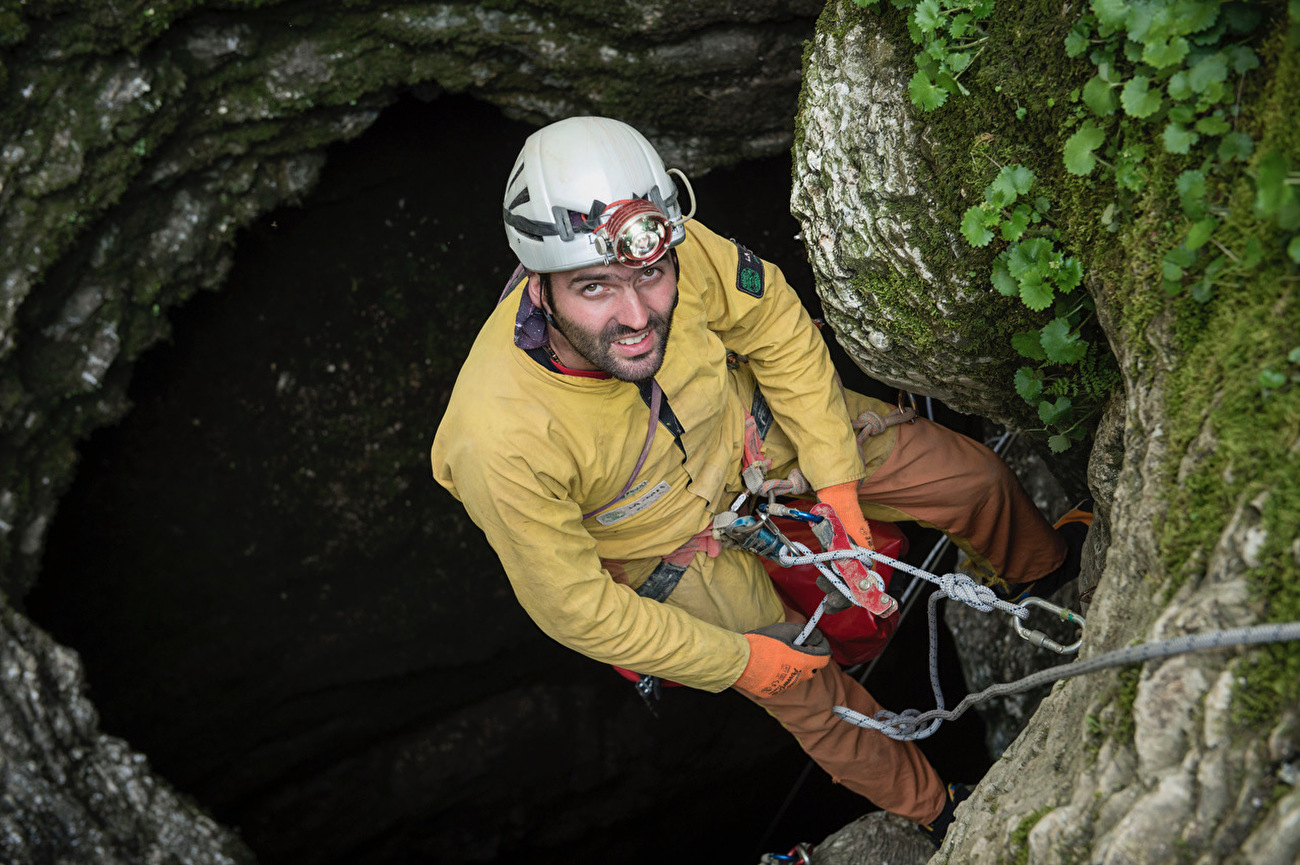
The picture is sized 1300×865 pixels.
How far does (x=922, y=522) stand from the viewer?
11.7 ft

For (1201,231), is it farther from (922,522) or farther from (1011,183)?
(922,522)

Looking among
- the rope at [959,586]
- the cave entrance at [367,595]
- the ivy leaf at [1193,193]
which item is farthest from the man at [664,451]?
the cave entrance at [367,595]

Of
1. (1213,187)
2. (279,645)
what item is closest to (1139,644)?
(1213,187)

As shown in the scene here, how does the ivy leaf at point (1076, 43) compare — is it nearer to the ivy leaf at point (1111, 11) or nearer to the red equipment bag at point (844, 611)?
the ivy leaf at point (1111, 11)

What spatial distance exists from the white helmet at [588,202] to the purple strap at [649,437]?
0.47 m

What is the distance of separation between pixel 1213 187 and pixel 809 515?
1619 mm

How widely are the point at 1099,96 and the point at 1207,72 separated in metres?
0.30

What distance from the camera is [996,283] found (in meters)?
2.45

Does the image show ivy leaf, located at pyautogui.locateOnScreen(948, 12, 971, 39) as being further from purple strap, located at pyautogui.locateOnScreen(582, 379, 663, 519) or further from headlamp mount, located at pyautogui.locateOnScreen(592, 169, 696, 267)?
purple strap, located at pyautogui.locateOnScreen(582, 379, 663, 519)

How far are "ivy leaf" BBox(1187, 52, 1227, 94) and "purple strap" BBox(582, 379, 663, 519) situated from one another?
1.55 m

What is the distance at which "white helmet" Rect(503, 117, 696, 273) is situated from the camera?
2.41 meters

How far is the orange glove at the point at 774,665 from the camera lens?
2984 mm

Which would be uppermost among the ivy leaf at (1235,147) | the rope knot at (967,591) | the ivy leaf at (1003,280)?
the ivy leaf at (1235,147)

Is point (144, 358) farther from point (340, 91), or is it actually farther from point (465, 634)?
point (465, 634)
